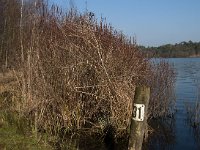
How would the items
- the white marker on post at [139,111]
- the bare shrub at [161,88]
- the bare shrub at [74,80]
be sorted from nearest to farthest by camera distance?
the white marker on post at [139,111] < the bare shrub at [74,80] < the bare shrub at [161,88]

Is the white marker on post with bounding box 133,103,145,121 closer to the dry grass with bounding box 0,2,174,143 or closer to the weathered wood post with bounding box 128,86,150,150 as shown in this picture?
the weathered wood post with bounding box 128,86,150,150

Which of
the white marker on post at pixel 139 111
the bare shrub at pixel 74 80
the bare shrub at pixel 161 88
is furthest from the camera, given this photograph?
the bare shrub at pixel 161 88

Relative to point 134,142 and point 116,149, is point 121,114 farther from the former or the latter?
point 134,142

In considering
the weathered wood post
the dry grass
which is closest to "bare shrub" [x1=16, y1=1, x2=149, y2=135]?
the dry grass

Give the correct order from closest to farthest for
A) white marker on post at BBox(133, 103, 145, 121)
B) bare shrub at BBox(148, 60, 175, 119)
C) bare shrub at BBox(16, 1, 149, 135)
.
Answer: white marker on post at BBox(133, 103, 145, 121) < bare shrub at BBox(16, 1, 149, 135) < bare shrub at BBox(148, 60, 175, 119)

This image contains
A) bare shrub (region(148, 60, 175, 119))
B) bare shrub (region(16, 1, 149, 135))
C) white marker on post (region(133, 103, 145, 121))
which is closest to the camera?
white marker on post (region(133, 103, 145, 121))

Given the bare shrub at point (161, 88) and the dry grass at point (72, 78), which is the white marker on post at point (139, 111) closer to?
the dry grass at point (72, 78)

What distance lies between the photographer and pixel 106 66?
28.5ft

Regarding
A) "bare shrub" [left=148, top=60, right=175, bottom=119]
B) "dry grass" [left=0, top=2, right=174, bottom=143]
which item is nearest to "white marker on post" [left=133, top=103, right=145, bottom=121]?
"dry grass" [left=0, top=2, right=174, bottom=143]

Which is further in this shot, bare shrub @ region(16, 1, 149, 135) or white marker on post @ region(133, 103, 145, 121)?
bare shrub @ region(16, 1, 149, 135)

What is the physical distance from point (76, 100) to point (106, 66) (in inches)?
41.6

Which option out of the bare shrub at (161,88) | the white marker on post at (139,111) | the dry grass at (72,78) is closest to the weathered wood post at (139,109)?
the white marker on post at (139,111)

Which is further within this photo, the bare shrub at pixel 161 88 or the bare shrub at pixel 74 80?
the bare shrub at pixel 161 88

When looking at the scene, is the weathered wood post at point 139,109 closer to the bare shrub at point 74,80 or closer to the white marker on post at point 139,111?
the white marker on post at point 139,111
